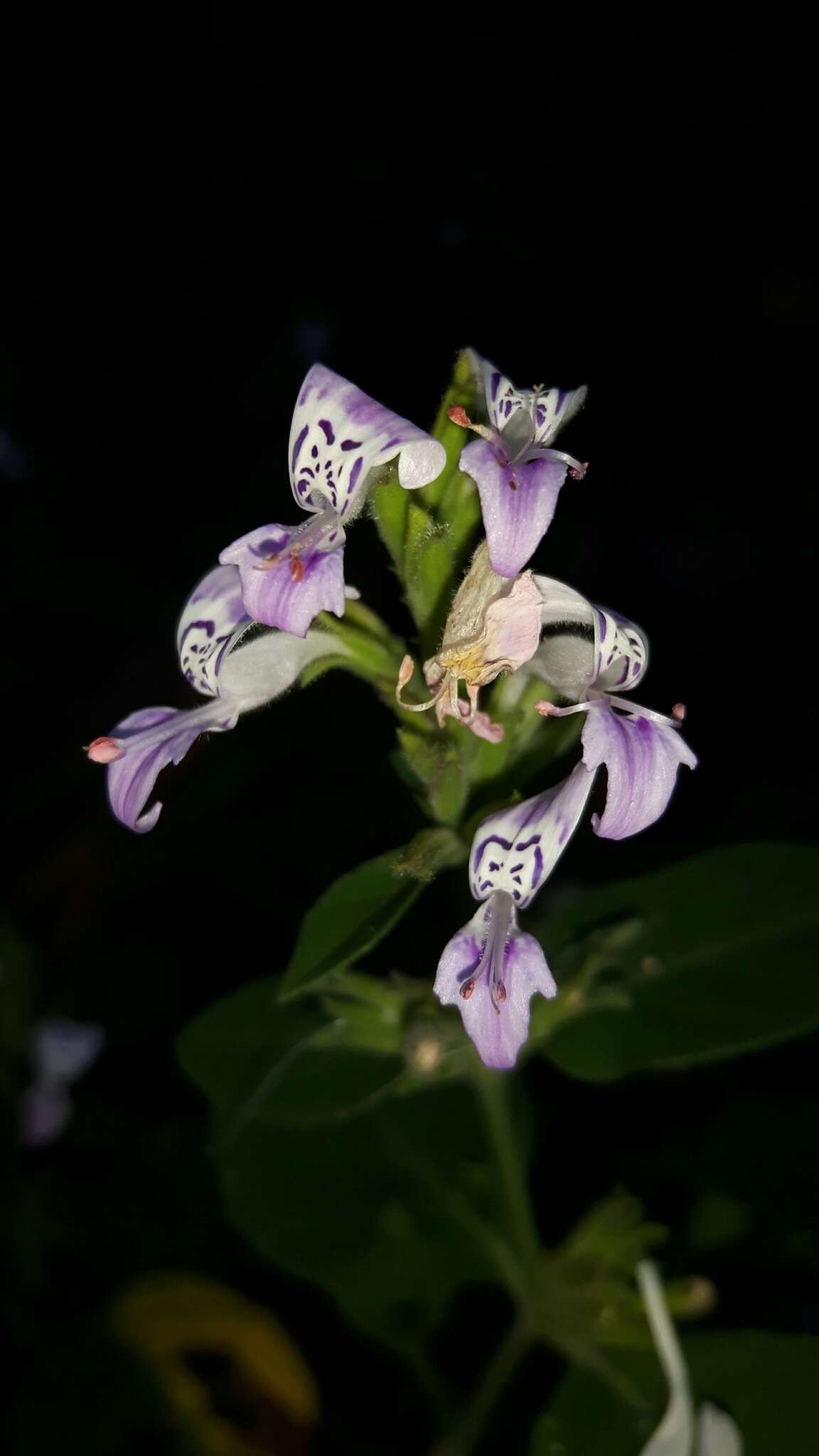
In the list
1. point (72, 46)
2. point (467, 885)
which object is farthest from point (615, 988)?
point (72, 46)

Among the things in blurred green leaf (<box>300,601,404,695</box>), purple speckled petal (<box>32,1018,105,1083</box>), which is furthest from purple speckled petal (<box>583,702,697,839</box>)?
purple speckled petal (<box>32,1018,105,1083</box>)

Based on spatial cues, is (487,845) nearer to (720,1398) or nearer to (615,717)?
(615,717)

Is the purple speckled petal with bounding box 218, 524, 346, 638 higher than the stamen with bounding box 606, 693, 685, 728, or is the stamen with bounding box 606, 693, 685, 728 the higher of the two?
the purple speckled petal with bounding box 218, 524, 346, 638

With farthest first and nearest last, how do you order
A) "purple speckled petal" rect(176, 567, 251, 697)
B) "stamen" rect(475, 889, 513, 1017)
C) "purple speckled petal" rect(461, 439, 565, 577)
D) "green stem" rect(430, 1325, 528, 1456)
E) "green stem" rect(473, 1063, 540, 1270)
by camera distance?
"green stem" rect(430, 1325, 528, 1456) < "green stem" rect(473, 1063, 540, 1270) < "purple speckled petal" rect(176, 567, 251, 697) < "stamen" rect(475, 889, 513, 1017) < "purple speckled petal" rect(461, 439, 565, 577)

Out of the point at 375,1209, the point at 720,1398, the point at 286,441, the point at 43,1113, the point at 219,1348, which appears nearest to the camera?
the point at 720,1398

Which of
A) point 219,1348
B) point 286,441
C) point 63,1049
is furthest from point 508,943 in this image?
point 286,441

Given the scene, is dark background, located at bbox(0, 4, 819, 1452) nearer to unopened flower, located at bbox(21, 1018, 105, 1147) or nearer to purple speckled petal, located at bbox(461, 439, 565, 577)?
unopened flower, located at bbox(21, 1018, 105, 1147)
